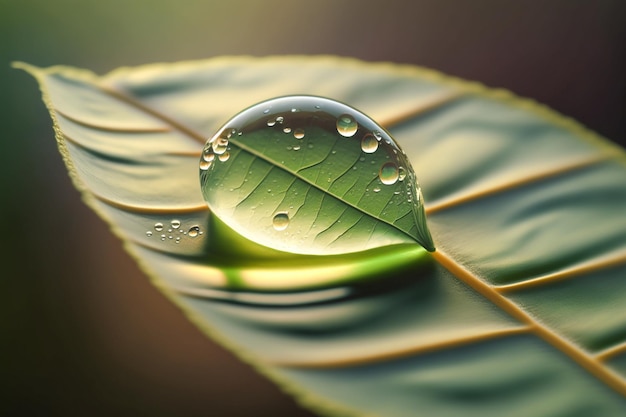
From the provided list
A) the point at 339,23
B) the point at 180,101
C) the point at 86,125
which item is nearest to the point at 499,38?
the point at 339,23

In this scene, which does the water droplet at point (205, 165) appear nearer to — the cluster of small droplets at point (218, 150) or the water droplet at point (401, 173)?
the cluster of small droplets at point (218, 150)

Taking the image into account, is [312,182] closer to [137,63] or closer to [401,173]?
[401,173]

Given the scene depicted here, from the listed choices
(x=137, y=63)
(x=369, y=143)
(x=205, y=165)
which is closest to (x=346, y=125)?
(x=369, y=143)

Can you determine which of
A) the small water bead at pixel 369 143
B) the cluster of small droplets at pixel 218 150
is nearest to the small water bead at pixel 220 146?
the cluster of small droplets at pixel 218 150

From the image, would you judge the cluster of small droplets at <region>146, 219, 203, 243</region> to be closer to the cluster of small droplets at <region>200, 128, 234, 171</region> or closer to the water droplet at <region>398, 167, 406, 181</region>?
the cluster of small droplets at <region>200, 128, 234, 171</region>

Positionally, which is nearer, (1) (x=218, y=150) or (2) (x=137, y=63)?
(1) (x=218, y=150)

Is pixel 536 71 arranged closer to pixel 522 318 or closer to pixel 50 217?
pixel 522 318
